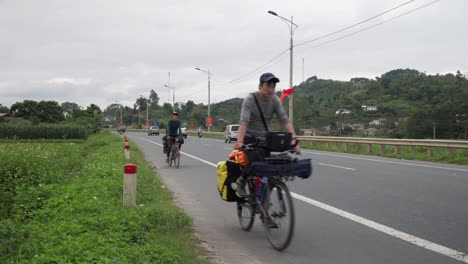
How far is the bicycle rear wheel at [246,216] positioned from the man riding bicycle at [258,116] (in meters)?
0.24

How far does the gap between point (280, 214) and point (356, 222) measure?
1787 millimetres

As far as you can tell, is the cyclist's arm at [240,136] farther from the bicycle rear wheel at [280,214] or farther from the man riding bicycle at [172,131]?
the man riding bicycle at [172,131]

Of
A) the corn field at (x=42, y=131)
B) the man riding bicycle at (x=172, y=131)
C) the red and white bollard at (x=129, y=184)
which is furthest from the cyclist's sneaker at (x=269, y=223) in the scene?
the corn field at (x=42, y=131)

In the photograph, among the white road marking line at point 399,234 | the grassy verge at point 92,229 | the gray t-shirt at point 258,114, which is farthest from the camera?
the gray t-shirt at point 258,114

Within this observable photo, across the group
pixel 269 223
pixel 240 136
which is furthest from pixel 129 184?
pixel 269 223

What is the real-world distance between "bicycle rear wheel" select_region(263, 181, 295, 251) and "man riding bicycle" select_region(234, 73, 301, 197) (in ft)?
1.40

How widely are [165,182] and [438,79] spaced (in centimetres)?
4872

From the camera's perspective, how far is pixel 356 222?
5.86 meters

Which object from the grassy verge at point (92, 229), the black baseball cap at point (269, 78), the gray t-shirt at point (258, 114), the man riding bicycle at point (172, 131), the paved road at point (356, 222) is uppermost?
the black baseball cap at point (269, 78)

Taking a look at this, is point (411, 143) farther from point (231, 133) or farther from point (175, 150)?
point (231, 133)

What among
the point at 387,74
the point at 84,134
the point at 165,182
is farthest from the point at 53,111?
the point at 165,182

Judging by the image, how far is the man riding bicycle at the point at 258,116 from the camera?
5.00 m

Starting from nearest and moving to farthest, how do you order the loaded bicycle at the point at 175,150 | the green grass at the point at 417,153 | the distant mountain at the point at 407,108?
the loaded bicycle at the point at 175,150 < the green grass at the point at 417,153 < the distant mountain at the point at 407,108

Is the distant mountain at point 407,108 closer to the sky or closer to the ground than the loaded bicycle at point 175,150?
closer to the sky
